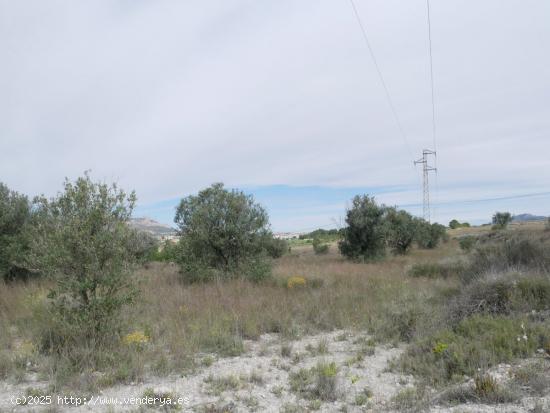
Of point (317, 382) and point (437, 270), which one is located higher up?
point (437, 270)

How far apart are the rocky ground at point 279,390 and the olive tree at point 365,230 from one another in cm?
1598

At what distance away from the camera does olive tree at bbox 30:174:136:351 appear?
5.77 m

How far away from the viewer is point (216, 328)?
6.79m

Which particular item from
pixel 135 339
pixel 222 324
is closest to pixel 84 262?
pixel 135 339

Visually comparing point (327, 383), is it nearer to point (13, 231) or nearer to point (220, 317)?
point (220, 317)

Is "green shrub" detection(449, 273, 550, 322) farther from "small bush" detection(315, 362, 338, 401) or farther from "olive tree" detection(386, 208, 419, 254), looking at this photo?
"olive tree" detection(386, 208, 419, 254)

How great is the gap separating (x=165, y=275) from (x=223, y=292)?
4.20m

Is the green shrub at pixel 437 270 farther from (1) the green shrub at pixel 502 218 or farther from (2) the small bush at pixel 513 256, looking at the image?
(1) the green shrub at pixel 502 218

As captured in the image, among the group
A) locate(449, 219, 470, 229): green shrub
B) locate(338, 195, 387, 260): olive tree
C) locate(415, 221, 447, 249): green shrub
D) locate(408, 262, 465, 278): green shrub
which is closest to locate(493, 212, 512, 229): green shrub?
locate(415, 221, 447, 249): green shrub

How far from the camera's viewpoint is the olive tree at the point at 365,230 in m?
21.6

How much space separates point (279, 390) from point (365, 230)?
58.4ft

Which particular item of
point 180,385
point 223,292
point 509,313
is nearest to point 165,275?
point 223,292

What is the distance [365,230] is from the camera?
71.7ft

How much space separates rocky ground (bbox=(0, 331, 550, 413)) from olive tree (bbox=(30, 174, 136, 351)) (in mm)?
932
